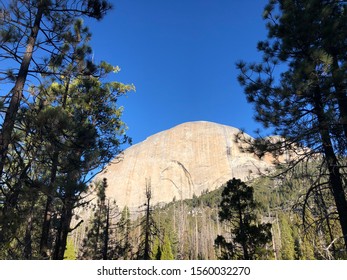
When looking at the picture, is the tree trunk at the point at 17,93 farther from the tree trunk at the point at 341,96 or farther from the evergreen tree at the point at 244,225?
the evergreen tree at the point at 244,225

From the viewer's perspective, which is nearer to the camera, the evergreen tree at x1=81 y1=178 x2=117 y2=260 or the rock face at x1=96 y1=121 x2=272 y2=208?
the evergreen tree at x1=81 y1=178 x2=117 y2=260

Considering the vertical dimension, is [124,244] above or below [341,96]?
above

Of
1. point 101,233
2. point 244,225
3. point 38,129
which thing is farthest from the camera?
point 101,233

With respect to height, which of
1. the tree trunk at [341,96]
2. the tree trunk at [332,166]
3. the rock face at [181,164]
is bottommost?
the tree trunk at [332,166]

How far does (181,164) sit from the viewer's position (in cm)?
7369

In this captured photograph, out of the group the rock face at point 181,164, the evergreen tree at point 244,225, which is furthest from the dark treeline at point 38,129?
the rock face at point 181,164

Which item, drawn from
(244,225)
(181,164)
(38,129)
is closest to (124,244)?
(244,225)

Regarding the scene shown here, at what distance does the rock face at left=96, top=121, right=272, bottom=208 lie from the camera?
226ft

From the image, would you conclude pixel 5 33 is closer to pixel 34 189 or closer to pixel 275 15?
pixel 34 189

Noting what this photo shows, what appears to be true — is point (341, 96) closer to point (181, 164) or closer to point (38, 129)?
point (38, 129)

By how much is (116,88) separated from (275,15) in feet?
19.9

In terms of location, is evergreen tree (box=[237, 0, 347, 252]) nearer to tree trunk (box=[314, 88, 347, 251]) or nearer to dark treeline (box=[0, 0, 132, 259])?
tree trunk (box=[314, 88, 347, 251])

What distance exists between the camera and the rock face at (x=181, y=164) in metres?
68.8

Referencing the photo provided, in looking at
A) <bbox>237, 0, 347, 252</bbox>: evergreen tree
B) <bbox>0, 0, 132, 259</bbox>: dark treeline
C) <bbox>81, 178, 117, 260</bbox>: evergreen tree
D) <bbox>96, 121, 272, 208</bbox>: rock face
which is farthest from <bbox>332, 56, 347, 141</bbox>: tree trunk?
<bbox>96, 121, 272, 208</bbox>: rock face
